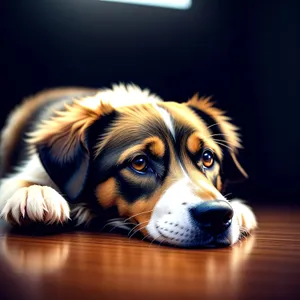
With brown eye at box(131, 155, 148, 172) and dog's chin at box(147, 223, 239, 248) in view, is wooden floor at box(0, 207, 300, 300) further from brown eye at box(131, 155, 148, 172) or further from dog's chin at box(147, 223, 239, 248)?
brown eye at box(131, 155, 148, 172)

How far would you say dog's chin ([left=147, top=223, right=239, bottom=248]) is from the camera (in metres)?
1.31

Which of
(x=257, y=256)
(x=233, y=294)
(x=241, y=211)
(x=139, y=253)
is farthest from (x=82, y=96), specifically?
(x=233, y=294)

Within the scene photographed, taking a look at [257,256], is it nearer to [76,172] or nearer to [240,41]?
[76,172]

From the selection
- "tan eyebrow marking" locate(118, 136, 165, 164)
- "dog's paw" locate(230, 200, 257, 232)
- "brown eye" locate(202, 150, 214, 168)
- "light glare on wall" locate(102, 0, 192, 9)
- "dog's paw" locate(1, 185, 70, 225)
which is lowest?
"dog's paw" locate(230, 200, 257, 232)

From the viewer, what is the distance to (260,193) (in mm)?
2510

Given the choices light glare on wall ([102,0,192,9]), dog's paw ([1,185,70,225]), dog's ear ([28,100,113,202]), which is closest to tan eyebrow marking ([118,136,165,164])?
dog's ear ([28,100,113,202])

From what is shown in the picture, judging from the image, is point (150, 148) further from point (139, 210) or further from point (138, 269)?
point (138, 269)

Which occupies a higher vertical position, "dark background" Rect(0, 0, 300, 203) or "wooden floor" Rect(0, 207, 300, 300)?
"dark background" Rect(0, 0, 300, 203)

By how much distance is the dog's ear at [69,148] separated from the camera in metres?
1.53

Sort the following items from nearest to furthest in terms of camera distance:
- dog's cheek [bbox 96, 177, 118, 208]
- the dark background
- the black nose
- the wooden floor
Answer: the wooden floor
the black nose
dog's cheek [bbox 96, 177, 118, 208]
the dark background

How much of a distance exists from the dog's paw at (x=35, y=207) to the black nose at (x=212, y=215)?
395 millimetres

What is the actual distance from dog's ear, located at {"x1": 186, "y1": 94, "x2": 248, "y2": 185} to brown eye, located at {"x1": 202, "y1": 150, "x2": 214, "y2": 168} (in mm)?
151

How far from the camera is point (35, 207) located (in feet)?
4.50

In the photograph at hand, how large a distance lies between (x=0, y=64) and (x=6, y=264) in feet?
4.63
